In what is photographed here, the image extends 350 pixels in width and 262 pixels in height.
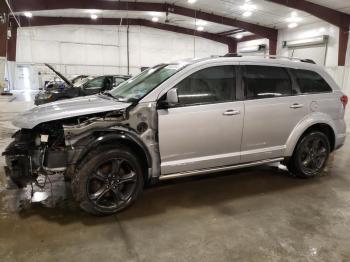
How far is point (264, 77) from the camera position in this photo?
3586mm

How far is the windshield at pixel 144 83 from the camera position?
310cm

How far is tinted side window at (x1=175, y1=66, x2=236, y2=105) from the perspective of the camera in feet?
10.2

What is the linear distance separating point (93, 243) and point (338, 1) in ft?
49.5

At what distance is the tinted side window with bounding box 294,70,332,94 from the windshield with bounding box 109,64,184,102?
175 centimetres

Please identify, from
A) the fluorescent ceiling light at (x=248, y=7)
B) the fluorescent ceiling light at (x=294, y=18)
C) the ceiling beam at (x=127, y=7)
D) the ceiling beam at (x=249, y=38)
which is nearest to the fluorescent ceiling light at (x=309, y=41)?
the fluorescent ceiling light at (x=294, y=18)

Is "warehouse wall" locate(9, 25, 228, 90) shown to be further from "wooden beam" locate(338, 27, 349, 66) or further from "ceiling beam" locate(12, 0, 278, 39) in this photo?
"wooden beam" locate(338, 27, 349, 66)

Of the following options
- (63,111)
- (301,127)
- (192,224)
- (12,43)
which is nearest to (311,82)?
(301,127)

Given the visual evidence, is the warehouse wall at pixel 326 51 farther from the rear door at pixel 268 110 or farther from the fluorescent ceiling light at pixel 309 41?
the rear door at pixel 268 110

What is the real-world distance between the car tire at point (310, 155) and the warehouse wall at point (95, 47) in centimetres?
1728

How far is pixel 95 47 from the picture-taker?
2234 cm

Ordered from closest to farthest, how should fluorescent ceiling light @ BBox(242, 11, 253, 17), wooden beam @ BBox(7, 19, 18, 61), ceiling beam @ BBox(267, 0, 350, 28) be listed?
ceiling beam @ BBox(267, 0, 350, 28)
fluorescent ceiling light @ BBox(242, 11, 253, 17)
wooden beam @ BBox(7, 19, 18, 61)

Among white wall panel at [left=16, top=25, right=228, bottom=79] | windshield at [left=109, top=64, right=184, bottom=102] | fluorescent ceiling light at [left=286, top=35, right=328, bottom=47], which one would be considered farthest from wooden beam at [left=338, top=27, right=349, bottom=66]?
windshield at [left=109, top=64, right=184, bottom=102]

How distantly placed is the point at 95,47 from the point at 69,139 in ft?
70.2

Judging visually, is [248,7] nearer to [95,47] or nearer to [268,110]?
[95,47]
